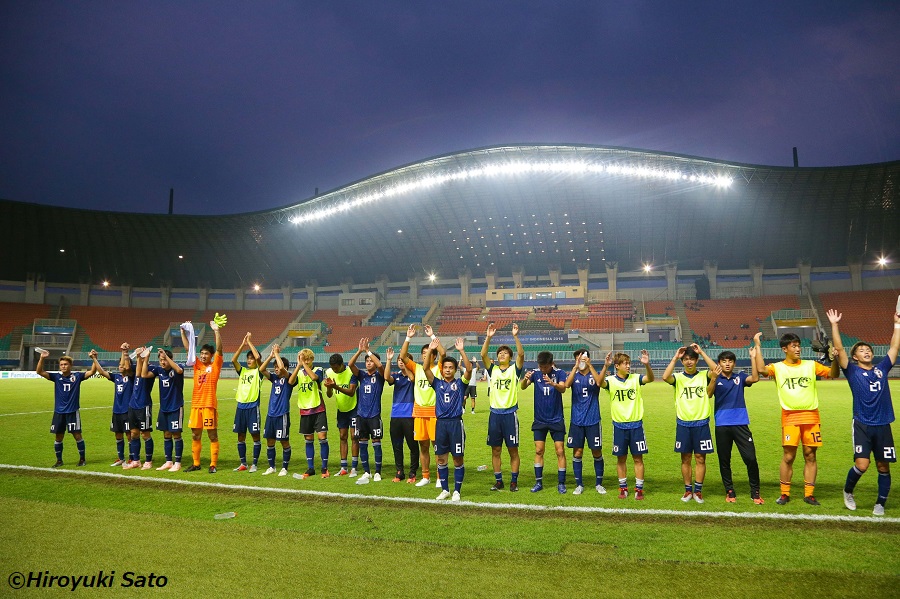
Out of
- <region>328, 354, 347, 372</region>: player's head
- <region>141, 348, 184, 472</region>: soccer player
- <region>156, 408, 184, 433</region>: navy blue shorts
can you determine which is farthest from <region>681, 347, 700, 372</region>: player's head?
<region>156, 408, 184, 433</region>: navy blue shorts

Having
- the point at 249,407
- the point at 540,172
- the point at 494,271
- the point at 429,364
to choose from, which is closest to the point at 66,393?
the point at 249,407

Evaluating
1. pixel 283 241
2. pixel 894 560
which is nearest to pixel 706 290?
pixel 283 241

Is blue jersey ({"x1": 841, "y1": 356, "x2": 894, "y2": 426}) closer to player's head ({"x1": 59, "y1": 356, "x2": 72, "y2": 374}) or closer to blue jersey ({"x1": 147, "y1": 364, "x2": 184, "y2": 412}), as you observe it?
blue jersey ({"x1": 147, "y1": 364, "x2": 184, "y2": 412})

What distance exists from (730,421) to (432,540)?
4.62 meters

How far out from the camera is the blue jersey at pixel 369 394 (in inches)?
368

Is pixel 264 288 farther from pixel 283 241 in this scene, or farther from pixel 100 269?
pixel 100 269

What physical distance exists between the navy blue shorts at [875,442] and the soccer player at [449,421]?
17.4 ft

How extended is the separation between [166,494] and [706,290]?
57.0 m

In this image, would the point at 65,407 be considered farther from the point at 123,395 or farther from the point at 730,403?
the point at 730,403

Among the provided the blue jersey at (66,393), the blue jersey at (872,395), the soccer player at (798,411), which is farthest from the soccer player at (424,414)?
the blue jersey at (66,393)

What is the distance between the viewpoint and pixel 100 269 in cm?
6088

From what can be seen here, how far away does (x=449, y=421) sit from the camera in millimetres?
8117

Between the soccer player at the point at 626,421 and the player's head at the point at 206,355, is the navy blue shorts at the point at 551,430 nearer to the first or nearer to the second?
the soccer player at the point at 626,421

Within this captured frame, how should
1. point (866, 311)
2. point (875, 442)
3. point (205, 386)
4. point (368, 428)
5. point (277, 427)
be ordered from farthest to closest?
point (866, 311)
point (205, 386)
point (277, 427)
point (368, 428)
point (875, 442)
